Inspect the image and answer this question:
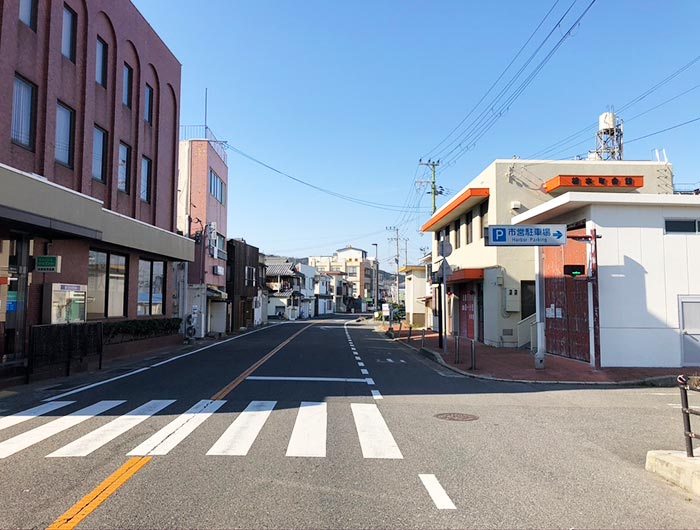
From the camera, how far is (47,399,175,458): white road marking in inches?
266

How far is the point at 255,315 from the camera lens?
54.2 meters

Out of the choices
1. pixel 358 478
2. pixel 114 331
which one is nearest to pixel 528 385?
pixel 358 478

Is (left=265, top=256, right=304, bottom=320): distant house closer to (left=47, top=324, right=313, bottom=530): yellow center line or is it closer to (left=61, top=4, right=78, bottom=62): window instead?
(left=61, top=4, right=78, bottom=62): window

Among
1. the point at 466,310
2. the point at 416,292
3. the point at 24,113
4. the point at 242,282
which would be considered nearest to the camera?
the point at 24,113

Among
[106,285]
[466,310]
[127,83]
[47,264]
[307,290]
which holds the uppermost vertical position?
[127,83]

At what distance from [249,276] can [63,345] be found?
34.5 meters

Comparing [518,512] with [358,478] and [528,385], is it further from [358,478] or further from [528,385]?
[528,385]

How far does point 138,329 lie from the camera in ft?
69.7

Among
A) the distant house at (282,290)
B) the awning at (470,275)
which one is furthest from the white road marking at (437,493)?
the distant house at (282,290)

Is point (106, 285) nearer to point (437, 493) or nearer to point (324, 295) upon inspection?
point (437, 493)

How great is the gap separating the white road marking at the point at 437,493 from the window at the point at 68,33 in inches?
691

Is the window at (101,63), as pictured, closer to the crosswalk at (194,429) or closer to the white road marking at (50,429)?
A: the crosswalk at (194,429)

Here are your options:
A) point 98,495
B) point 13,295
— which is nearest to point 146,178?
point 13,295

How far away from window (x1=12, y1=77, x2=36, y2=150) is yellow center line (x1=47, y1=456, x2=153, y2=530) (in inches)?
482
